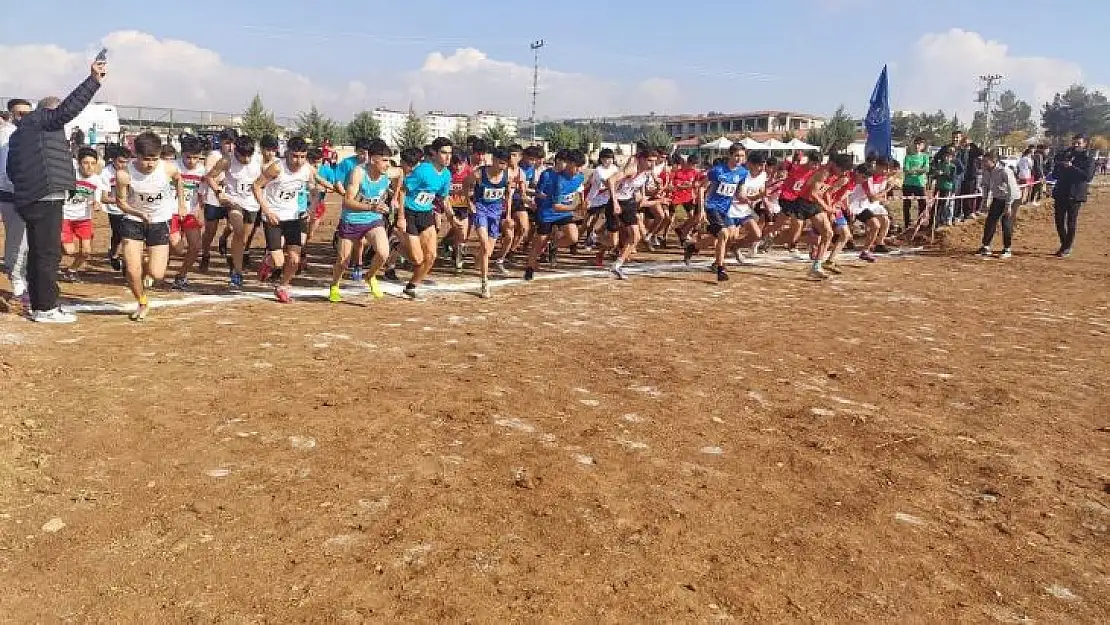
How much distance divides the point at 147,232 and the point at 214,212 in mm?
2648

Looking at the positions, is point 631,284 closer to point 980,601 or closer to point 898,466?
point 898,466

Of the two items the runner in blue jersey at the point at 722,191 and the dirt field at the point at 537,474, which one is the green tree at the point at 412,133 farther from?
the dirt field at the point at 537,474

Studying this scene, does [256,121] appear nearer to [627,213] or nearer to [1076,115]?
[627,213]

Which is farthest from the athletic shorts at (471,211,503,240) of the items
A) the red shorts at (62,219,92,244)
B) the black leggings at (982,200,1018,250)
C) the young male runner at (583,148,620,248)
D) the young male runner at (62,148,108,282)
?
the black leggings at (982,200,1018,250)

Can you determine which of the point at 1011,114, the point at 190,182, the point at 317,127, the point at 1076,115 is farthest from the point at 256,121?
the point at 1011,114

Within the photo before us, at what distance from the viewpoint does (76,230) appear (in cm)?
983

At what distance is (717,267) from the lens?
11625 mm

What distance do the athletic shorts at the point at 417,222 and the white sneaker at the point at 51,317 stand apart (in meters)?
3.83

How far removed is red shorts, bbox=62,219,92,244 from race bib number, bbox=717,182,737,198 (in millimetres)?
9097

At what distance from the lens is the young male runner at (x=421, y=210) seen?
956 centimetres

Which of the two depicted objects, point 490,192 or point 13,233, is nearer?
point 13,233

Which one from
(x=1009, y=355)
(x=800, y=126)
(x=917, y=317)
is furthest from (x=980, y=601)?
(x=800, y=126)

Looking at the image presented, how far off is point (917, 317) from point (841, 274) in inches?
128

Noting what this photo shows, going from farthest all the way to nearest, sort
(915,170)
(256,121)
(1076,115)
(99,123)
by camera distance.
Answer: (1076,115) → (256,121) → (99,123) → (915,170)
